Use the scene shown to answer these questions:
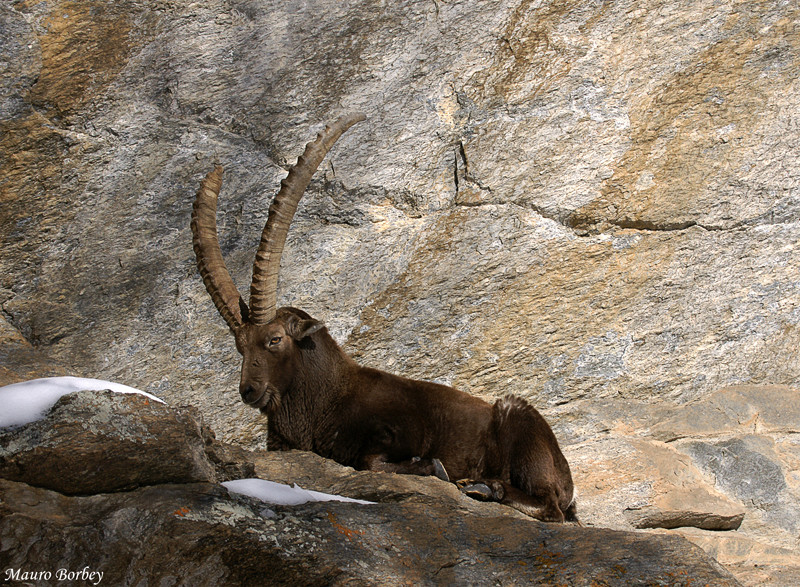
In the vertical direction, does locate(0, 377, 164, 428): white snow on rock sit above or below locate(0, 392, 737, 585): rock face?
above

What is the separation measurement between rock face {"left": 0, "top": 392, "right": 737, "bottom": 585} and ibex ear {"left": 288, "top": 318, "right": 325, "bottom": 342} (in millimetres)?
2288

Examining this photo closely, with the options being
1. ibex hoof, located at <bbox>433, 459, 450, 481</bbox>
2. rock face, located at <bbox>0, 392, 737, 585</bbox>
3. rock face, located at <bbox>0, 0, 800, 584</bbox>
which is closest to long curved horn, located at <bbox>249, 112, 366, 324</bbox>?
rock face, located at <bbox>0, 0, 800, 584</bbox>

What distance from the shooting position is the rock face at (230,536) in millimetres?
3730

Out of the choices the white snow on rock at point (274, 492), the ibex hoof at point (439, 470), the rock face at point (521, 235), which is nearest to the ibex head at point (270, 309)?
the rock face at point (521, 235)

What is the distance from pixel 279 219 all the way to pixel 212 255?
38.5 inches

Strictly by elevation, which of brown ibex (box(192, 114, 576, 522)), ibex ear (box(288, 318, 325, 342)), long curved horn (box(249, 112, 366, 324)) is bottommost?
brown ibex (box(192, 114, 576, 522))

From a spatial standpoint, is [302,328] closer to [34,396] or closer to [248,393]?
[248,393]

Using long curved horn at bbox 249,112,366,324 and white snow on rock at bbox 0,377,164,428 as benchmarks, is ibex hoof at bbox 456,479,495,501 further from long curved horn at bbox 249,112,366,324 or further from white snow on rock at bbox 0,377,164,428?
white snow on rock at bbox 0,377,164,428

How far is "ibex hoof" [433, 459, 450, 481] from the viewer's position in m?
6.30

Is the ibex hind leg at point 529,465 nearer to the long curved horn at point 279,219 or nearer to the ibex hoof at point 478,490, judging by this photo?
the ibex hoof at point 478,490

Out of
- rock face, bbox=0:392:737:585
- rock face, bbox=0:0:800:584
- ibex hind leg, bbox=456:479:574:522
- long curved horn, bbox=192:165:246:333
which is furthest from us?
rock face, bbox=0:0:800:584

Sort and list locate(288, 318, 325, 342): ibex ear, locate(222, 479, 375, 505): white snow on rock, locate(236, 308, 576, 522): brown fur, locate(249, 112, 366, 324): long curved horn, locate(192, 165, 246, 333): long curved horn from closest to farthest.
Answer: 1. locate(222, 479, 375, 505): white snow on rock
2. locate(236, 308, 576, 522): brown fur
3. locate(249, 112, 366, 324): long curved horn
4. locate(288, 318, 325, 342): ibex ear
5. locate(192, 165, 246, 333): long curved horn

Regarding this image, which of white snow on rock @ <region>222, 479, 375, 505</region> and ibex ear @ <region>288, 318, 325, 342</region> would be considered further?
ibex ear @ <region>288, 318, 325, 342</region>

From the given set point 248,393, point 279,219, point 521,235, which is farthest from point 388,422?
point 521,235
